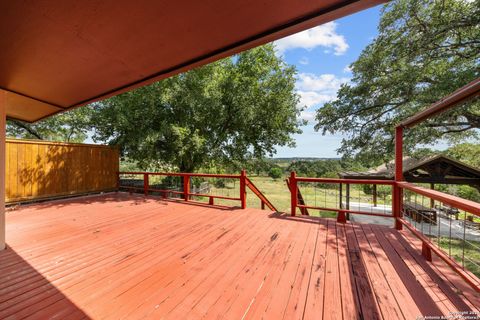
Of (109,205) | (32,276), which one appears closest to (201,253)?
(32,276)

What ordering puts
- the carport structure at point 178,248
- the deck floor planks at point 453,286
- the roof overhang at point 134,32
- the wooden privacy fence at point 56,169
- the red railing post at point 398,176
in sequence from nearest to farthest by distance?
the roof overhang at point 134,32
the carport structure at point 178,248
the deck floor planks at point 453,286
the red railing post at point 398,176
the wooden privacy fence at point 56,169

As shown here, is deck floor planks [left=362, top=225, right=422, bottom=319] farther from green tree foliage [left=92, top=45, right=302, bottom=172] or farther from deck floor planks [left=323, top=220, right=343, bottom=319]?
green tree foliage [left=92, top=45, right=302, bottom=172]

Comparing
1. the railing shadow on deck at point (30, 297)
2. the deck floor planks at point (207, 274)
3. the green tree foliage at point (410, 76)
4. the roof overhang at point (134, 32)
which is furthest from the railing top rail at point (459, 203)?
the green tree foliage at point (410, 76)

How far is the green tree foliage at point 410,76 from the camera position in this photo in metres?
6.56

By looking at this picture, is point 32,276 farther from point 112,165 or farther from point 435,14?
point 435,14

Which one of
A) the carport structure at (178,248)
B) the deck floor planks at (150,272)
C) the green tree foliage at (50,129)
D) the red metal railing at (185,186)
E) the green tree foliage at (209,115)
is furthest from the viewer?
the green tree foliage at (50,129)

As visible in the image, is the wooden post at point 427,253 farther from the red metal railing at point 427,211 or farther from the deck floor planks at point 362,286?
the deck floor planks at point 362,286

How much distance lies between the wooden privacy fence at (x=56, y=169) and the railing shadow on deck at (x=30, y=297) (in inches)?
162

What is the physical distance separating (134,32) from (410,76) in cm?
930

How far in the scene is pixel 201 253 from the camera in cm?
269

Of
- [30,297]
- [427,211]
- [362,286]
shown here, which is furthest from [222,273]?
[427,211]

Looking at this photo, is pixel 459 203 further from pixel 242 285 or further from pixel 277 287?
pixel 242 285

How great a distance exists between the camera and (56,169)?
588cm

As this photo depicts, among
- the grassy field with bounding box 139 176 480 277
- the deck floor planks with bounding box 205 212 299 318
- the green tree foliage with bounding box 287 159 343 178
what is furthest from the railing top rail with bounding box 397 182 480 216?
the green tree foliage with bounding box 287 159 343 178
